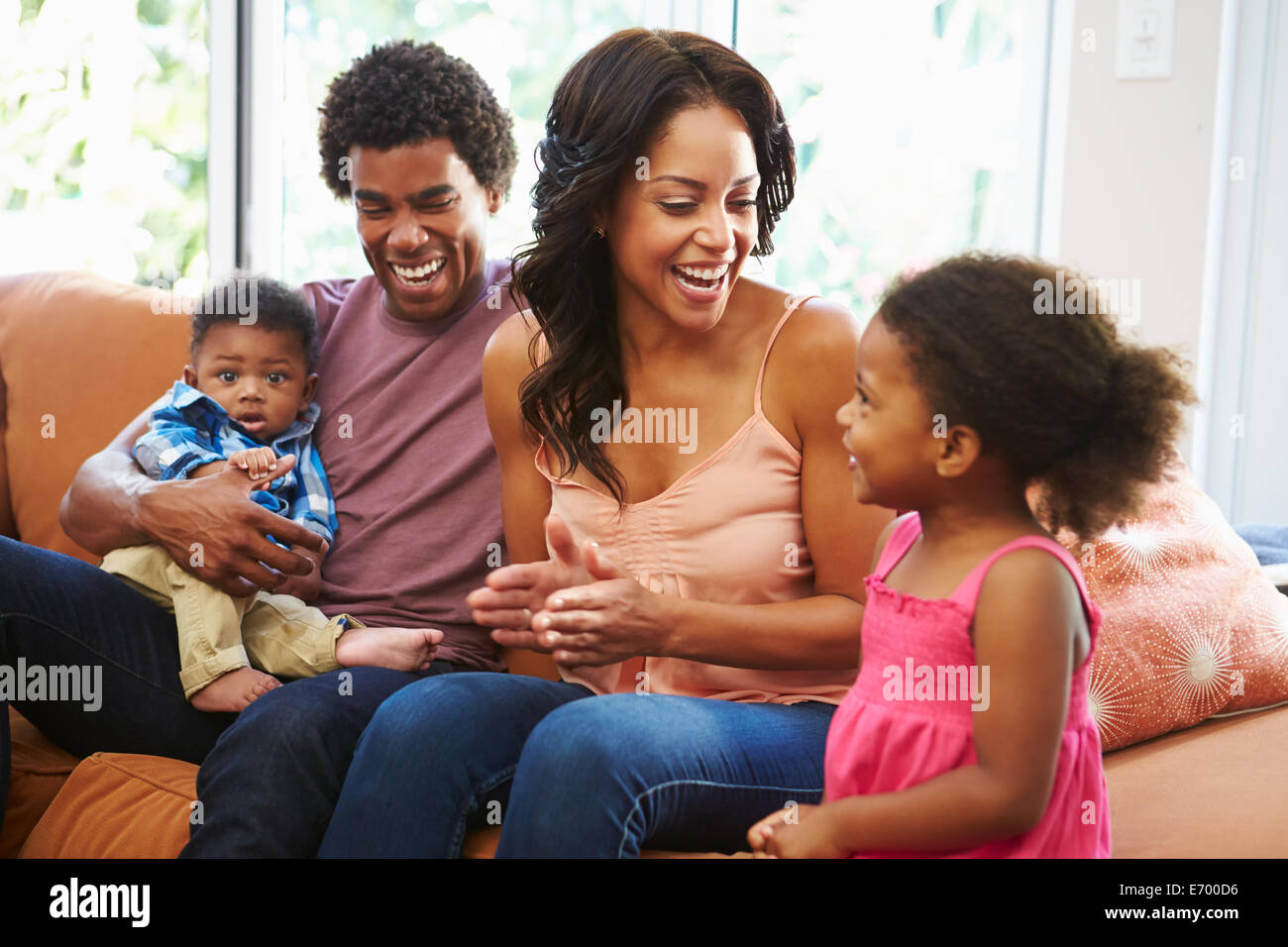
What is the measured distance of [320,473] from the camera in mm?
1660

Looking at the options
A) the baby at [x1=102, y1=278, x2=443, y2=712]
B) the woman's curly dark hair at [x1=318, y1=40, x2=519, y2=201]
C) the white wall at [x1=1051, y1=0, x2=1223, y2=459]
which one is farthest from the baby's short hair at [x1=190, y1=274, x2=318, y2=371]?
the white wall at [x1=1051, y1=0, x2=1223, y2=459]

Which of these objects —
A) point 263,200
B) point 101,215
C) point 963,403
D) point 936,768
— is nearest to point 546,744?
point 936,768

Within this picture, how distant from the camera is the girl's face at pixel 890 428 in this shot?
3.26ft

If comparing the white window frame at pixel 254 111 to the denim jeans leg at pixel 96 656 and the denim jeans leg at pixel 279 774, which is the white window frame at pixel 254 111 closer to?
the denim jeans leg at pixel 96 656

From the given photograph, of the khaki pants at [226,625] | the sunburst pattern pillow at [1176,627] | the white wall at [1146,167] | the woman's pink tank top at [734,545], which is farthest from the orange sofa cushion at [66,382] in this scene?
the white wall at [1146,167]

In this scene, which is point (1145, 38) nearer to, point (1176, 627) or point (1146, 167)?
point (1146, 167)

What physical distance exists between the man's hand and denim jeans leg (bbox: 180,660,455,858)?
0.21 m

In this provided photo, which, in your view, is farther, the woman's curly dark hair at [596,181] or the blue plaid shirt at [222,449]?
the blue plaid shirt at [222,449]

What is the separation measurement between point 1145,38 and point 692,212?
1.39 metres

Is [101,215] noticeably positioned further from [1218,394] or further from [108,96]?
[1218,394]

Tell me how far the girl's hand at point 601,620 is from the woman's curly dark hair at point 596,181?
0.72 ft

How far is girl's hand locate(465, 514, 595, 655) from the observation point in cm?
116

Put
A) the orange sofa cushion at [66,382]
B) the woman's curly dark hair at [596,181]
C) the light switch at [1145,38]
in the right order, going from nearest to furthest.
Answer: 1. the woman's curly dark hair at [596,181]
2. the orange sofa cushion at [66,382]
3. the light switch at [1145,38]

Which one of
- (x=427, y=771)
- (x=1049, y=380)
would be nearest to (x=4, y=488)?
(x=427, y=771)
